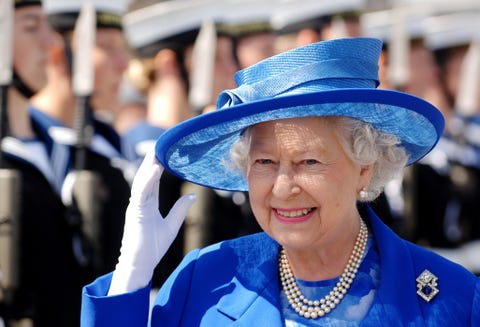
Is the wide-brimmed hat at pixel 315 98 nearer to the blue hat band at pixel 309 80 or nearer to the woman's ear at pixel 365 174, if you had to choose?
the blue hat band at pixel 309 80

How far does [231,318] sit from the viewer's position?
288 cm

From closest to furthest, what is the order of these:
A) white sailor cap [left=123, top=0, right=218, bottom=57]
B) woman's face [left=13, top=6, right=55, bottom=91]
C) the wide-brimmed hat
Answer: the wide-brimmed hat, woman's face [left=13, top=6, right=55, bottom=91], white sailor cap [left=123, top=0, right=218, bottom=57]

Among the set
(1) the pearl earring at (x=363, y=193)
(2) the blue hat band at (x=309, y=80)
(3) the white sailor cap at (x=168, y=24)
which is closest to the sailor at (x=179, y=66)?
(3) the white sailor cap at (x=168, y=24)

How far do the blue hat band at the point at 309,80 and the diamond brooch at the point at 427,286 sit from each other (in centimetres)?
55

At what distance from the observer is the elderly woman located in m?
2.75

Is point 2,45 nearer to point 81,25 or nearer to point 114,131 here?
point 81,25

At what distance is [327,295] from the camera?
2.88 m

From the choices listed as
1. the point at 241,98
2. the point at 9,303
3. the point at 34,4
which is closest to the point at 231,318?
the point at 241,98

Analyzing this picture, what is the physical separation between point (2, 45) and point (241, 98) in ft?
7.17

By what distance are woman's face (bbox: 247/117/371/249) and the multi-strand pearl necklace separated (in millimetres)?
122

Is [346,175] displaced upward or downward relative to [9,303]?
upward

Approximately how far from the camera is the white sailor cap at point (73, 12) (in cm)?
555

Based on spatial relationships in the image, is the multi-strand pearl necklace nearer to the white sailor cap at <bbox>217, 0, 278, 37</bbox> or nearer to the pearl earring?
the pearl earring

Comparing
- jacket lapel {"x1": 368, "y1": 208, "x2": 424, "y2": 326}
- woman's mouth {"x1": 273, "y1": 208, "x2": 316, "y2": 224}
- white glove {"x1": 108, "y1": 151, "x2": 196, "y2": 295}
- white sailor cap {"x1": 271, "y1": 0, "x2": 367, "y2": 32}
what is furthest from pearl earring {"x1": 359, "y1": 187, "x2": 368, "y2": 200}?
white sailor cap {"x1": 271, "y1": 0, "x2": 367, "y2": 32}
